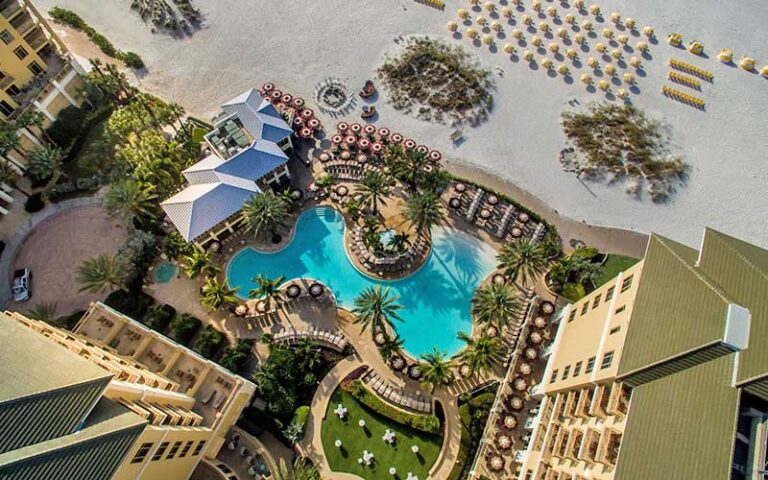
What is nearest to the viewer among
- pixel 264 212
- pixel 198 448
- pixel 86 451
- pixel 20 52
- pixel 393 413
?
pixel 86 451

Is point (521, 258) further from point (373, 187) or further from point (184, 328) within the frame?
point (184, 328)

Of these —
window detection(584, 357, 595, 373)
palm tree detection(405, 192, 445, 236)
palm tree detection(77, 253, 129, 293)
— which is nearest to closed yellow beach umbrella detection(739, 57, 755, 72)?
palm tree detection(405, 192, 445, 236)

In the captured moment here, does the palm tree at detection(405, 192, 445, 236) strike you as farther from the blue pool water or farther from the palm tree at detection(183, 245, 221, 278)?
the palm tree at detection(183, 245, 221, 278)

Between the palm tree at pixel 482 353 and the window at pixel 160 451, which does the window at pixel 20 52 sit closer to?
the window at pixel 160 451

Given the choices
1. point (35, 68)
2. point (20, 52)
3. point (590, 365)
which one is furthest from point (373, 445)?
point (20, 52)

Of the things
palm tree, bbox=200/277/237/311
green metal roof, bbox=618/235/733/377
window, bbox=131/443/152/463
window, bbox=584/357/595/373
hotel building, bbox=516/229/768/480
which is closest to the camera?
hotel building, bbox=516/229/768/480
